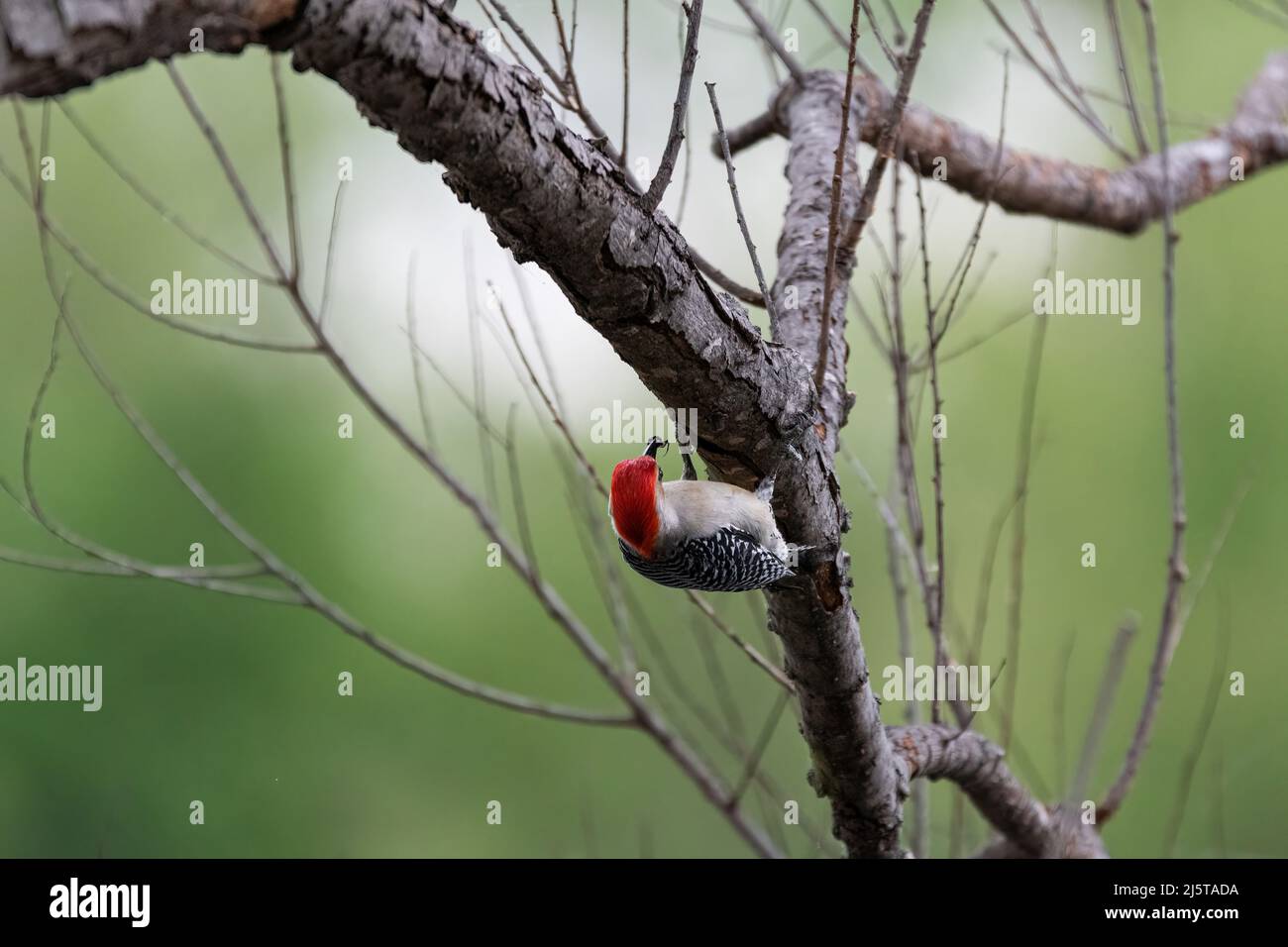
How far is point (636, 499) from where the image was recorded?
238 cm

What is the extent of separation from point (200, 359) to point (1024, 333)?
5.10 meters

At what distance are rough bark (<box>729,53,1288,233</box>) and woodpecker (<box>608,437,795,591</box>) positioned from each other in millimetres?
983

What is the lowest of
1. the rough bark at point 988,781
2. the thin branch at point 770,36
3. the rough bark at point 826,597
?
the rough bark at point 988,781

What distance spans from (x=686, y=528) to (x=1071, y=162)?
213 centimetres

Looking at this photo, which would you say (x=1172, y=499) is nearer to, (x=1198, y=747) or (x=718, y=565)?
(x=1198, y=747)

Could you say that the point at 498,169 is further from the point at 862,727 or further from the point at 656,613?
the point at 656,613

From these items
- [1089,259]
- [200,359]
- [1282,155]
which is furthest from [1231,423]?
[200,359]

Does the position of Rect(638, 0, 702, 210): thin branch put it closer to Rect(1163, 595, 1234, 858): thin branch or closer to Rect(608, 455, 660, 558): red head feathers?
Rect(608, 455, 660, 558): red head feathers

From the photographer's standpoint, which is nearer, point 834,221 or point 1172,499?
point 834,221

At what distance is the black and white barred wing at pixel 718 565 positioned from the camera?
2092mm

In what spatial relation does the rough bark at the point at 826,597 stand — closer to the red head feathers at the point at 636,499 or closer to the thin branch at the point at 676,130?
the red head feathers at the point at 636,499

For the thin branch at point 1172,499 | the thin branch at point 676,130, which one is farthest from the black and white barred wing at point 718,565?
the thin branch at point 1172,499

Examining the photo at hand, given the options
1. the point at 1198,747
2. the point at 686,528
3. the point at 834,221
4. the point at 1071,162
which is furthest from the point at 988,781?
the point at 1071,162

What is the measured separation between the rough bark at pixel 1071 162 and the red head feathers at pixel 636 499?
1.01 metres
